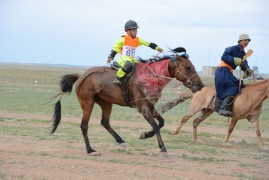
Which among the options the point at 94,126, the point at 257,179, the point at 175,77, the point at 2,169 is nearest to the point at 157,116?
the point at 175,77

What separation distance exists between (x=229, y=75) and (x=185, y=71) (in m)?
3.21

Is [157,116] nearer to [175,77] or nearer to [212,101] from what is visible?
[175,77]

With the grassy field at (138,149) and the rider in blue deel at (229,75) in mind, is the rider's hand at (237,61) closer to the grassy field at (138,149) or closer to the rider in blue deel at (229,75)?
the rider in blue deel at (229,75)

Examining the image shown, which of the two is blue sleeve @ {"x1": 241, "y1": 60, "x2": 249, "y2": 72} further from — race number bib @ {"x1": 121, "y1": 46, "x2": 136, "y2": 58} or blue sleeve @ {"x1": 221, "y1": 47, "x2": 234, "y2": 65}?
race number bib @ {"x1": 121, "y1": 46, "x2": 136, "y2": 58}

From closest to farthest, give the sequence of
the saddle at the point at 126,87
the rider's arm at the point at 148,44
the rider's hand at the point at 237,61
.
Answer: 1. the saddle at the point at 126,87
2. the rider's arm at the point at 148,44
3. the rider's hand at the point at 237,61

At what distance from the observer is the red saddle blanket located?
37.0ft

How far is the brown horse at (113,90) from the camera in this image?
11289mm

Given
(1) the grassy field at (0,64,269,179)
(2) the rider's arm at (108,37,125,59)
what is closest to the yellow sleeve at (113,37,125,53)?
(2) the rider's arm at (108,37,125,59)

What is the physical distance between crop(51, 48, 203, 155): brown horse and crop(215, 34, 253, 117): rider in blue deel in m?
2.97

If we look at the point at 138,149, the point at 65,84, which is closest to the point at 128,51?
the point at 65,84

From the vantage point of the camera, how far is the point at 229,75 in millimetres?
14148

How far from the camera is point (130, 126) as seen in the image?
18.9 meters

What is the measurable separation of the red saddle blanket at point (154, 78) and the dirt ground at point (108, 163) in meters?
1.44

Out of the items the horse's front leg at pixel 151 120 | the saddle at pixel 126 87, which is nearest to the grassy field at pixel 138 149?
the horse's front leg at pixel 151 120
